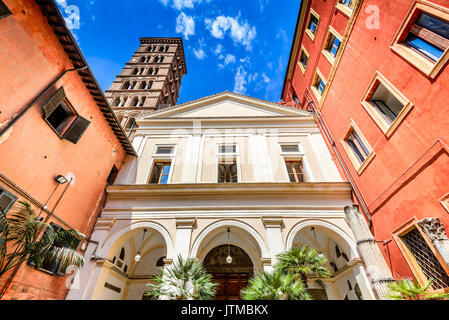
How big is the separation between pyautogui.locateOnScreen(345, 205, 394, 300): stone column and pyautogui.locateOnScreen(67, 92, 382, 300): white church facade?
53cm

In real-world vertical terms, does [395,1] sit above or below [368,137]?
above

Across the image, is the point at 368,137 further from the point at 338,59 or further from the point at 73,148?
the point at 73,148

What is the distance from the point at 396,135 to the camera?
6.29 meters

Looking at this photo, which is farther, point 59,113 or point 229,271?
point 229,271

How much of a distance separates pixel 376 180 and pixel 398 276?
3.19m

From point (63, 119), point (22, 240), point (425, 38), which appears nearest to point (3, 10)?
point (63, 119)

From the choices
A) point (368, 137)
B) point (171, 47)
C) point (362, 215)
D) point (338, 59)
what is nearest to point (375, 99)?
point (368, 137)

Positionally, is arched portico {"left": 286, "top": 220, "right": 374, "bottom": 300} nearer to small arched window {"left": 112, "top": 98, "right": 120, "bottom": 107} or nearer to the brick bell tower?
the brick bell tower

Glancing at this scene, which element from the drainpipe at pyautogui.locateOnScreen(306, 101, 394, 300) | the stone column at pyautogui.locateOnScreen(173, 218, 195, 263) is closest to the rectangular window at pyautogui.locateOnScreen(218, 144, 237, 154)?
the stone column at pyautogui.locateOnScreen(173, 218, 195, 263)

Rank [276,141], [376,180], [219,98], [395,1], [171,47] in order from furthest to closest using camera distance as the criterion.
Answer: [171,47] → [219,98] → [276,141] → [376,180] → [395,1]

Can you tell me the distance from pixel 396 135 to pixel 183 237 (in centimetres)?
859

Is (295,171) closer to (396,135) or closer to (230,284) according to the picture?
(396,135)

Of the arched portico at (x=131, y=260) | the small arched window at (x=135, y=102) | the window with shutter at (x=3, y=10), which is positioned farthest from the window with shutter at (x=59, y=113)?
the small arched window at (x=135, y=102)
